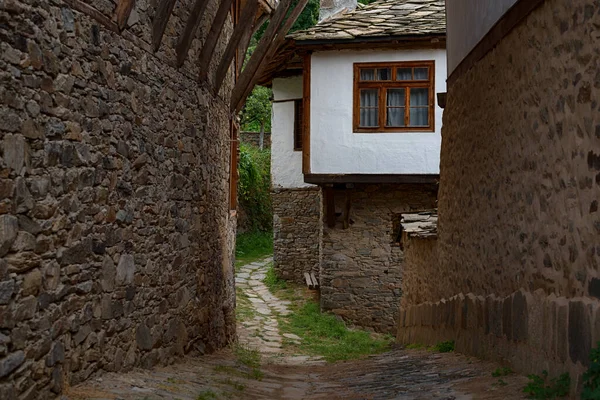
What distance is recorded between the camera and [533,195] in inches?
164

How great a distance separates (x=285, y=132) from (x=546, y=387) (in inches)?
486

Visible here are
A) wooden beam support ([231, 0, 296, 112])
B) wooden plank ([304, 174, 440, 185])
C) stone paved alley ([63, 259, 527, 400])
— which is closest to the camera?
stone paved alley ([63, 259, 527, 400])

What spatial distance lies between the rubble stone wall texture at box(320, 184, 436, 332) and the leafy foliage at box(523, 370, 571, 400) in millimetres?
8461

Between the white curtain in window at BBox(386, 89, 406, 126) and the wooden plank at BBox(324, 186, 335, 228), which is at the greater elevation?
the white curtain in window at BBox(386, 89, 406, 126)

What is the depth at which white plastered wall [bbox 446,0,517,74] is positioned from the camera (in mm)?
5176

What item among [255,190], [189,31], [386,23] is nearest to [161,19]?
[189,31]

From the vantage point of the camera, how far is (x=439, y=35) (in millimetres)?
10922

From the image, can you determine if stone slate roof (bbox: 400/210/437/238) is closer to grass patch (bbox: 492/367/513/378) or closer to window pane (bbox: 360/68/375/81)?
window pane (bbox: 360/68/375/81)

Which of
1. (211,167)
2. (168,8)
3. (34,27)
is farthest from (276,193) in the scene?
(34,27)

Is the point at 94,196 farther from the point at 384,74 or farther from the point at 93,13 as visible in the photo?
the point at 384,74

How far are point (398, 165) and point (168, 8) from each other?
621cm

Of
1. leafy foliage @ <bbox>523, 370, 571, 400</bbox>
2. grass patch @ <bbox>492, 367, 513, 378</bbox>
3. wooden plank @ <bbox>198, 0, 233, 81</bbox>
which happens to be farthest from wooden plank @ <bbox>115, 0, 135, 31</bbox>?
leafy foliage @ <bbox>523, 370, 571, 400</bbox>

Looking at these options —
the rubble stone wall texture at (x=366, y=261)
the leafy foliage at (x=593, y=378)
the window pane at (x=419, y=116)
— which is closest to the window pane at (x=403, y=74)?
the window pane at (x=419, y=116)

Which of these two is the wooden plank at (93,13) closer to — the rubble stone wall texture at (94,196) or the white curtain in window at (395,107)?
the rubble stone wall texture at (94,196)
